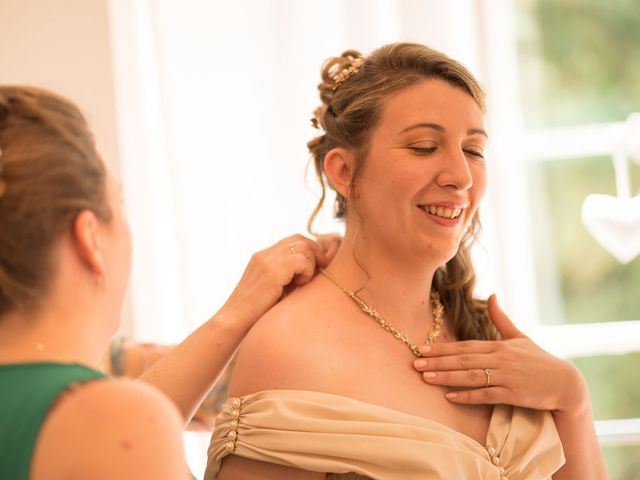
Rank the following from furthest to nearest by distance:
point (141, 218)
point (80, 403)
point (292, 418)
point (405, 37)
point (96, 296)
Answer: point (141, 218) → point (405, 37) → point (292, 418) → point (96, 296) → point (80, 403)

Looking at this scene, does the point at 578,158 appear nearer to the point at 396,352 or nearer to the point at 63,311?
the point at 396,352

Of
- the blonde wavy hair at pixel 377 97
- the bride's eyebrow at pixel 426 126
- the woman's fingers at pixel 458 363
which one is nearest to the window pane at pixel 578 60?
the blonde wavy hair at pixel 377 97

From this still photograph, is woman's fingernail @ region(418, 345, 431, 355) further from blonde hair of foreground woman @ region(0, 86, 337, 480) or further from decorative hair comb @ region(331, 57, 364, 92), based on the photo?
blonde hair of foreground woman @ region(0, 86, 337, 480)

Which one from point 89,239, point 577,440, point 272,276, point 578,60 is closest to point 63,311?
point 89,239

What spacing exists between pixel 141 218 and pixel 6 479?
202 centimetres

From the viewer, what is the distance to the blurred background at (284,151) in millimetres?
2791

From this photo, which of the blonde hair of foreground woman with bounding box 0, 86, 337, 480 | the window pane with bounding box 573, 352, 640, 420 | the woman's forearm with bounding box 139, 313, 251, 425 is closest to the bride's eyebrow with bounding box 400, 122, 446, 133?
the woman's forearm with bounding box 139, 313, 251, 425

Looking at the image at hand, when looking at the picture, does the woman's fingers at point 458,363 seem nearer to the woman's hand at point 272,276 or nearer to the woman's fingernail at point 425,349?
the woman's fingernail at point 425,349

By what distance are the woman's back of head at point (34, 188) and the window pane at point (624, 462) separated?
2.36 meters

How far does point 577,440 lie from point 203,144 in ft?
5.32

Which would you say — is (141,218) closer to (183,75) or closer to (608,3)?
(183,75)

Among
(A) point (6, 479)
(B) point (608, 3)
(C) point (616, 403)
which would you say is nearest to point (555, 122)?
(B) point (608, 3)

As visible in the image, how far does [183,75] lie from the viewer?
2844 millimetres

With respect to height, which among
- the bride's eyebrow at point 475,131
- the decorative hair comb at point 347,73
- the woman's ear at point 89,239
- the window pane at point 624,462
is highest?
the decorative hair comb at point 347,73
